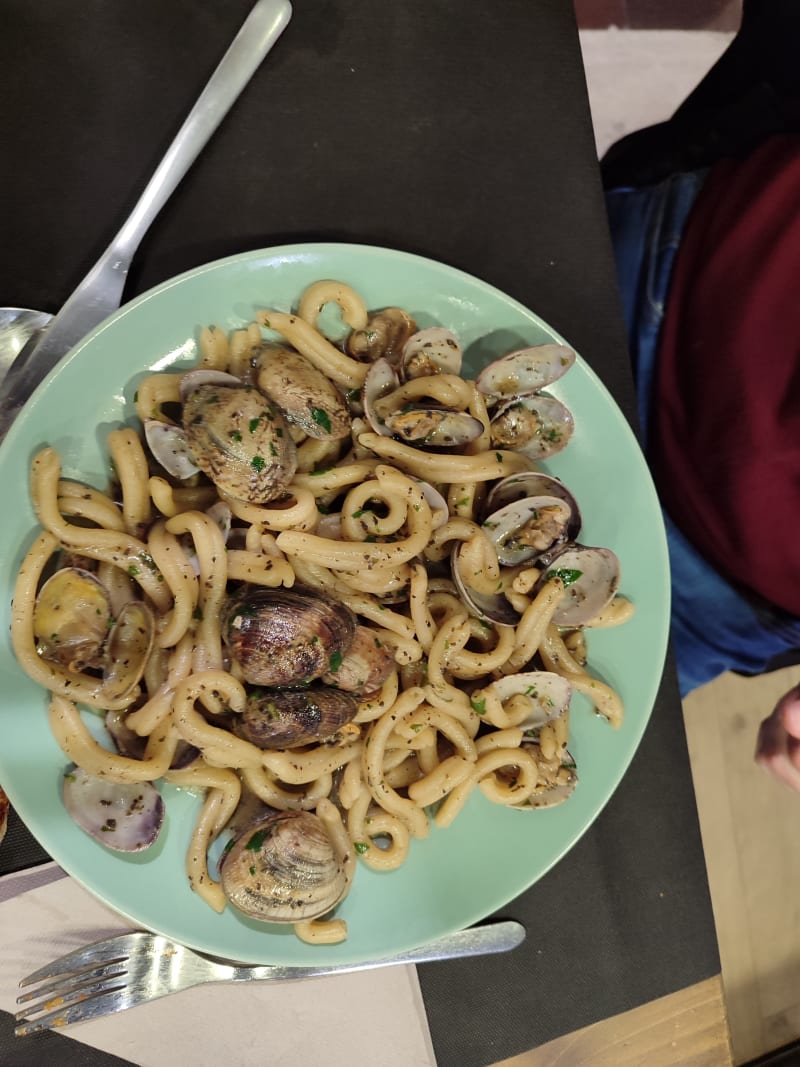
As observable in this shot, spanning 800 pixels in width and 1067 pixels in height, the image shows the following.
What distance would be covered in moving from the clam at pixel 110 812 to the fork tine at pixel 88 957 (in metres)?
0.34

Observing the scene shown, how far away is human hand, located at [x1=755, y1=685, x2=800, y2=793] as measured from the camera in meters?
1.44

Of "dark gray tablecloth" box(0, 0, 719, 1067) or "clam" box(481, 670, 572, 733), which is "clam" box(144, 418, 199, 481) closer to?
"dark gray tablecloth" box(0, 0, 719, 1067)

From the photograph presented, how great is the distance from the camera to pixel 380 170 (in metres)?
1.44

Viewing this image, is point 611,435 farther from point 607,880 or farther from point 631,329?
point 607,880

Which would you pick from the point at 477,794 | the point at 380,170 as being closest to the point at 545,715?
the point at 477,794

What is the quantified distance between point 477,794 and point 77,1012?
878mm

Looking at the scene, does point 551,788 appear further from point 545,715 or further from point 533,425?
point 533,425

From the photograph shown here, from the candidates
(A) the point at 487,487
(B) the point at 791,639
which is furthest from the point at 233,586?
(B) the point at 791,639

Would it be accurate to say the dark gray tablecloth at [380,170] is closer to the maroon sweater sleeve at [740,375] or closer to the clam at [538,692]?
the maroon sweater sleeve at [740,375]

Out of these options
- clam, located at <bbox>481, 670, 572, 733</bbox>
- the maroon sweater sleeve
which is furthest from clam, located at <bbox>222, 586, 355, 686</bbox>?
the maroon sweater sleeve

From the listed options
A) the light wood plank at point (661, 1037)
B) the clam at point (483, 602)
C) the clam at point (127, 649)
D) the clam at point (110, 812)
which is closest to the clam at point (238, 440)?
the clam at point (127, 649)

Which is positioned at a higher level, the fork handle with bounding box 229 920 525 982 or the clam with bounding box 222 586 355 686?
the clam with bounding box 222 586 355 686

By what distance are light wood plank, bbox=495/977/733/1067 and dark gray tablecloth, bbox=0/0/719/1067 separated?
2.4 inches

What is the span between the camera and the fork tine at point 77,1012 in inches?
54.9
